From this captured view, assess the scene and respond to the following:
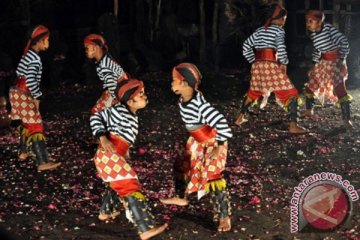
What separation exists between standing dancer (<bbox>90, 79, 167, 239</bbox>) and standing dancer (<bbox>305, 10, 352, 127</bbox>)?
16.8 ft

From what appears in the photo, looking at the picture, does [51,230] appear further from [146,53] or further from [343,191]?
[146,53]

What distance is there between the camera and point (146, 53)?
1557 cm

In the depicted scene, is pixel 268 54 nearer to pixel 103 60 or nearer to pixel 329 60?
pixel 329 60

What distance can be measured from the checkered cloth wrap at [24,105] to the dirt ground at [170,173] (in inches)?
35.1

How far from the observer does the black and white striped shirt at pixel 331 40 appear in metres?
9.83

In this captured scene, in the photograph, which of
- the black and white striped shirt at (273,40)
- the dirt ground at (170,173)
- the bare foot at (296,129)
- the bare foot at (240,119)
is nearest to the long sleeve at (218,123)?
the dirt ground at (170,173)

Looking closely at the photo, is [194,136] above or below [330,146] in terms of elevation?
above

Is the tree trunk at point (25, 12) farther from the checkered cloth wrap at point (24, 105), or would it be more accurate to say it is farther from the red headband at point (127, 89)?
the red headband at point (127, 89)

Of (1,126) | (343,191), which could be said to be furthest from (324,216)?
(1,126)

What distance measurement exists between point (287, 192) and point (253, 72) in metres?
3.11

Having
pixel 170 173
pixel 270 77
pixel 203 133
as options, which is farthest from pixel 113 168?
pixel 270 77

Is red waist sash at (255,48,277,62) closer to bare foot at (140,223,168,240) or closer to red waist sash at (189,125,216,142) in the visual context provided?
red waist sash at (189,125,216,142)

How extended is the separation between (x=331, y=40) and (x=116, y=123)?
18.2 ft

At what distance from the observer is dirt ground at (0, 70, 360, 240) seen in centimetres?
628
